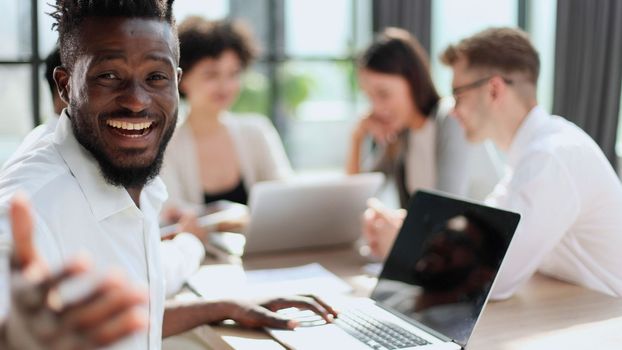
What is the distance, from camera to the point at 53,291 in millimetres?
816

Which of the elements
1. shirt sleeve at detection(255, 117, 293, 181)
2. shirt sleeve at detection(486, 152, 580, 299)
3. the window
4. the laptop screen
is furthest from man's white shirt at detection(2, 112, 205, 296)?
the window

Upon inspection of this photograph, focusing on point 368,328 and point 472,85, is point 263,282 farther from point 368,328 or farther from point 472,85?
point 472,85

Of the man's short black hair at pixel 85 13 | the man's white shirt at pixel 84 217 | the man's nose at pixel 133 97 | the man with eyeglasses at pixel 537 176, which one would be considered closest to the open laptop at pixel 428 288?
the man with eyeglasses at pixel 537 176

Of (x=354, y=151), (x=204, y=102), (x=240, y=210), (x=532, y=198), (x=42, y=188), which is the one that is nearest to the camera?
(x=42, y=188)

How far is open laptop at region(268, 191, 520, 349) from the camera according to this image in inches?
61.2

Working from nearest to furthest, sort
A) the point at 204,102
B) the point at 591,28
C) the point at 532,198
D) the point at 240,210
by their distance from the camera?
the point at 532,198
the point at 240,210
the point at 204,102
the point at 591,28

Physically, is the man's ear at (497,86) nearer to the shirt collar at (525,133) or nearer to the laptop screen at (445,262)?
the shirt collar at (525,133)

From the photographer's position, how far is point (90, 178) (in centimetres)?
138

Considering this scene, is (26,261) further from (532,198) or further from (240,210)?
(240,210)

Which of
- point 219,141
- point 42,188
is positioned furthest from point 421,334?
point 219,141

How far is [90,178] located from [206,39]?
75.5 inches

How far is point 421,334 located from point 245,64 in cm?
209

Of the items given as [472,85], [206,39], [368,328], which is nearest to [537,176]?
[472,85]

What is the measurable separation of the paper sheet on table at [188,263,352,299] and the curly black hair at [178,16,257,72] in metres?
1.30
